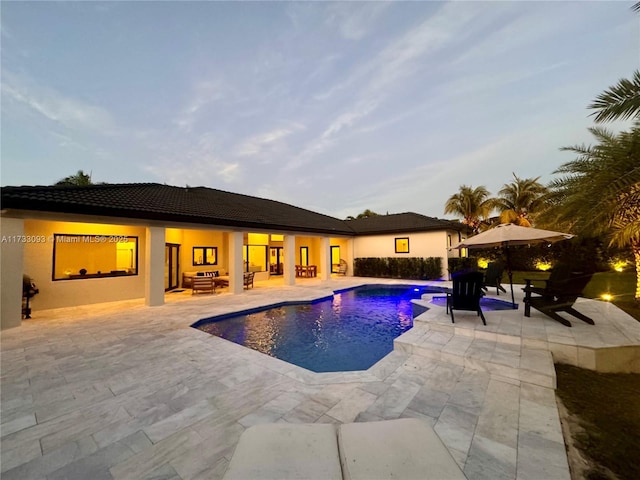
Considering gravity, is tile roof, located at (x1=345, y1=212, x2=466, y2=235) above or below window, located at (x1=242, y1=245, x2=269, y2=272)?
above

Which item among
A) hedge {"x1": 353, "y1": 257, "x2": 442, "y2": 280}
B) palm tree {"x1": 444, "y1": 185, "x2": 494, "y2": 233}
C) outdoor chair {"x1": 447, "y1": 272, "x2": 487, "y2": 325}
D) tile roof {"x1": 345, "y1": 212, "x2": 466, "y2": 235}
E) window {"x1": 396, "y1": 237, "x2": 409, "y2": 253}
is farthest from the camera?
palm tree {"x1": 444, "y1": 185, "x2": 494, "y2": 233}

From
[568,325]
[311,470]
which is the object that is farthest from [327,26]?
[311,470]

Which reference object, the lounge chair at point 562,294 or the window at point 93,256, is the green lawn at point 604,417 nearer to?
the lounge chair at point 562,294

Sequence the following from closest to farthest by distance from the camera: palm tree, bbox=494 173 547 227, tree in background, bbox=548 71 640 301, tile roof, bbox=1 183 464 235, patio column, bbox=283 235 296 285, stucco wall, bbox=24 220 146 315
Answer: tree in background, bbox=548 71 640 301 → tile roof, bbox=1 183 464 235 → stucco wall, bbox=24 220 146 315 → patio column, bbox=283 235 296 285 → palm tree, bbox=494 173 547 227

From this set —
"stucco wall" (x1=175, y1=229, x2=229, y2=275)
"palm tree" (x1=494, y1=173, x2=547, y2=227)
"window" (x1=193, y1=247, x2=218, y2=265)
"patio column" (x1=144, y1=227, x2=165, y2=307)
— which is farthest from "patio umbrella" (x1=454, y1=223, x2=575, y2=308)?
"palm tree" (x1=494, y1=173, x2=547, y2=227)

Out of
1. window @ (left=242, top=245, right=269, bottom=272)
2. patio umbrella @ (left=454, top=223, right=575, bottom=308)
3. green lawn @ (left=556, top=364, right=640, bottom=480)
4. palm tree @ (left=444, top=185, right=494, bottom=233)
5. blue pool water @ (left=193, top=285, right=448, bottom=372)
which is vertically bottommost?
blue pool water @ (left=193, top=285, right=448, bottom=372)

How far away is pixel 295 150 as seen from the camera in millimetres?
25047

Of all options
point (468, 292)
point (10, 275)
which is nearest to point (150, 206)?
point (10, 275)

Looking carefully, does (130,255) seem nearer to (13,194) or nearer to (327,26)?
(13,194)

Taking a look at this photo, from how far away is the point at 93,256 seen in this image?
1069 centimetres

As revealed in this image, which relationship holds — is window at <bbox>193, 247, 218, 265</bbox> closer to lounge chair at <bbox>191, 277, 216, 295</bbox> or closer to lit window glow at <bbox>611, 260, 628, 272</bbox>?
lounge chair at <bbox>191, 277, 216, 295</bbox>

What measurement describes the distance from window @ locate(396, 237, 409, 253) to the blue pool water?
8050 mm

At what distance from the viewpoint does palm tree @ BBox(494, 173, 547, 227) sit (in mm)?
22078

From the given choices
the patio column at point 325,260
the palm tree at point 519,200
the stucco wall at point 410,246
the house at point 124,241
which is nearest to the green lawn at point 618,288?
the stucco wall at point 410,246
